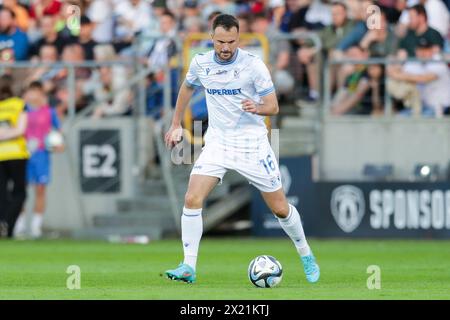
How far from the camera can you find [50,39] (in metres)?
25.3

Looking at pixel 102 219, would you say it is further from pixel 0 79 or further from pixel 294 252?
pixel 294 252

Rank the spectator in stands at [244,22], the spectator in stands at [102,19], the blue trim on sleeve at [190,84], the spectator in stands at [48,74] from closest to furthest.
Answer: the blue trim on sleeve at [190,84]
the spectator in stands at [244,22]
the spectator in stands at [48,74]
the spectator in stands at [102,19]

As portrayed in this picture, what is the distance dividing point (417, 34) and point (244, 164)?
10.1 m

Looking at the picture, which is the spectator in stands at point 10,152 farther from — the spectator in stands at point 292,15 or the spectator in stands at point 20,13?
the spectator in stands at point 292,15

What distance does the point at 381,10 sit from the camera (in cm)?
2361

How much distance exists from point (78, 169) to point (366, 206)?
17.4 feet

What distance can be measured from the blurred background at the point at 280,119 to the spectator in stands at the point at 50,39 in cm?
4

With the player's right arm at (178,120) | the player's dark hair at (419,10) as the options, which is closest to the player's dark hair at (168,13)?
the player's dark hair at (419,10)

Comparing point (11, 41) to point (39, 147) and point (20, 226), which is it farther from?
point (20, 226)

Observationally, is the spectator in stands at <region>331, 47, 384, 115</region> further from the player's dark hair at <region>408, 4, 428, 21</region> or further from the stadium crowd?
the player's dark hair at <region>408, 4, 428, 21</region>

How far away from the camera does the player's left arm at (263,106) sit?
43.1 ft

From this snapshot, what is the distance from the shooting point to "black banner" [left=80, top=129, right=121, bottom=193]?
24.4 meters

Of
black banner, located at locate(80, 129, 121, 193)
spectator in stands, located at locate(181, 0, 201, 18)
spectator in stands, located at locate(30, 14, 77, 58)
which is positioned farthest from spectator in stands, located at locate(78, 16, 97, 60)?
spectator in stands, located at locate(181, 0, 201, 18)
